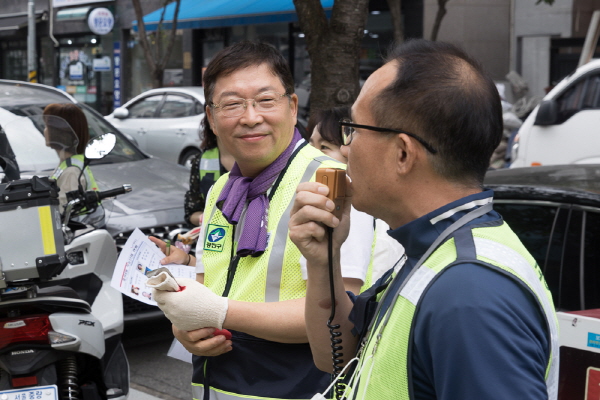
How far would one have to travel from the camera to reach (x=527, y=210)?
3756 millimetres

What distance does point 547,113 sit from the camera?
9.17 metres

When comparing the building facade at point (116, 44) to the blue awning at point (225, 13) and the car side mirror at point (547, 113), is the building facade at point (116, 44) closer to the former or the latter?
the blue awning at point (225, 13)

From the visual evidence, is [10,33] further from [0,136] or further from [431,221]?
[431,221]

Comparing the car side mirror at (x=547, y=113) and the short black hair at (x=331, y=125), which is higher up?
the short black hair at (x=331, y=125)

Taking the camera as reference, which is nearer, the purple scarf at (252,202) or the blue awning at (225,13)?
the purple scarf at (252,202)

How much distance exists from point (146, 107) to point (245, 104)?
13106 mm

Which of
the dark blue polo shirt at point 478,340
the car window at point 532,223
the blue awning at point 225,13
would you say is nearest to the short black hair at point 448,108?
the dark blue polo shirt at point 478,340

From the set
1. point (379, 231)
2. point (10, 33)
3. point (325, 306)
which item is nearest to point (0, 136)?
point (379, 231)

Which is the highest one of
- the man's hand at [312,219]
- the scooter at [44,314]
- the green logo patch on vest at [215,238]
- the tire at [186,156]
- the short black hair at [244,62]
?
the short black hair at [244,62]

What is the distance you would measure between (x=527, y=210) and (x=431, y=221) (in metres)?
2.41

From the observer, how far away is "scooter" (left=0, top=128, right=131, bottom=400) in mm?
3166

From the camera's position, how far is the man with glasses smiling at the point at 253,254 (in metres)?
2.18

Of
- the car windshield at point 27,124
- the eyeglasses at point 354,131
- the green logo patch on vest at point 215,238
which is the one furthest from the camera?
the car windshield at point 27,124

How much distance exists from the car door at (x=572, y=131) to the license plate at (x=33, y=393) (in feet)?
23.2
